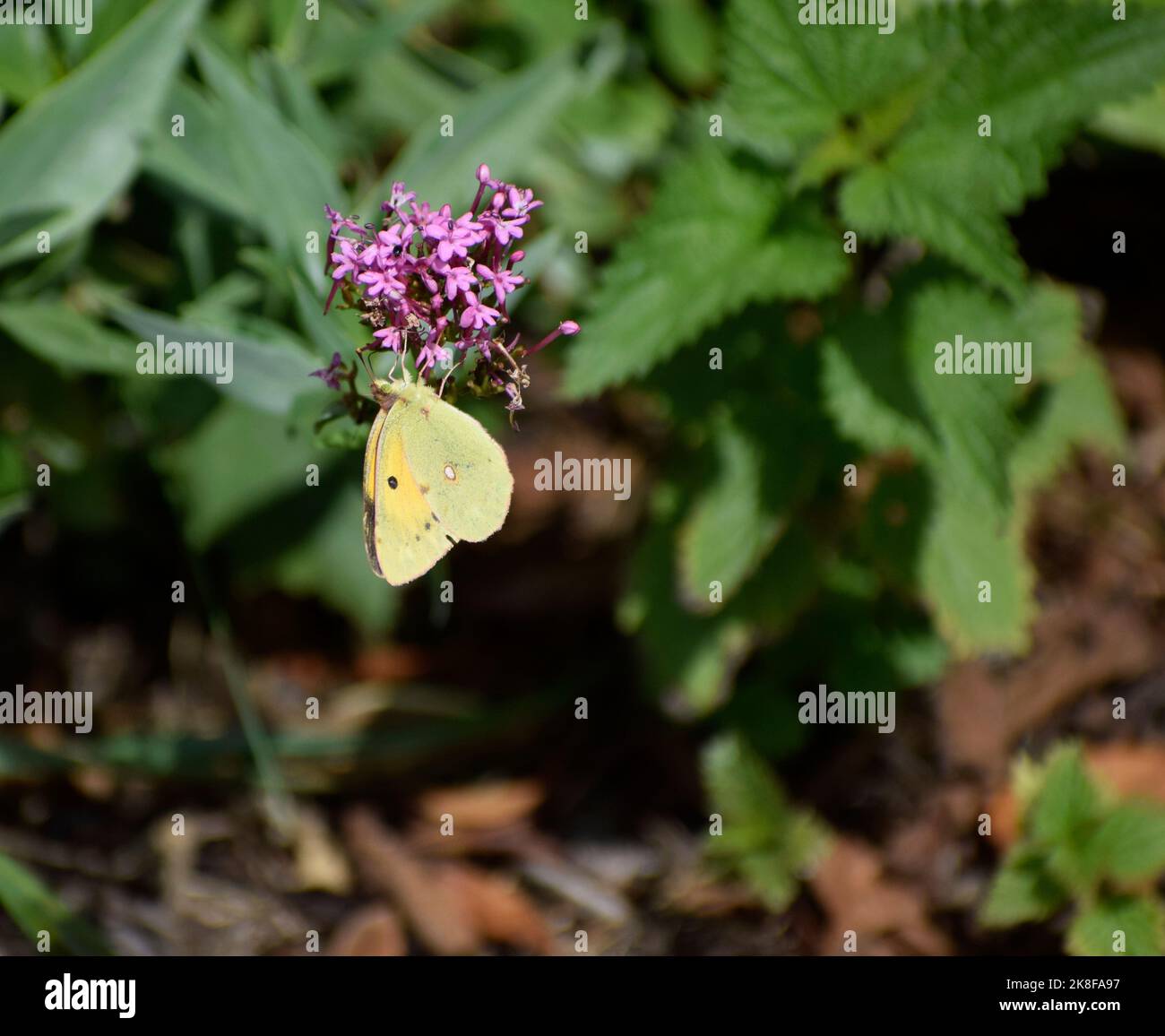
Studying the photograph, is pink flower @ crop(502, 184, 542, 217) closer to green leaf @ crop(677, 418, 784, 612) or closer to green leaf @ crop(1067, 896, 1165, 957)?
green leaf @ crop(677, 418, 784, 612)

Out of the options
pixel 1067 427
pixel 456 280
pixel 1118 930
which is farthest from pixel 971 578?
pixel 456 280

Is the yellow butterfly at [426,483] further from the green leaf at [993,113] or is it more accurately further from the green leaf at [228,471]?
the green leaf at [228,471]

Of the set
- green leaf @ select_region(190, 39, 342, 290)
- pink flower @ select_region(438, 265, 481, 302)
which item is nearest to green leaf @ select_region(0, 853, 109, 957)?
green leaf @ select_region(190, 39, 342, 290)

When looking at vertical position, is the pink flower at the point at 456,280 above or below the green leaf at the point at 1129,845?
above

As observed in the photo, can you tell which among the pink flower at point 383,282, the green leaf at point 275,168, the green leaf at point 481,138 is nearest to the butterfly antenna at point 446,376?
the pink flower at point 383,282

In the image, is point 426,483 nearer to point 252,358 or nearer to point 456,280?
point 456,280
